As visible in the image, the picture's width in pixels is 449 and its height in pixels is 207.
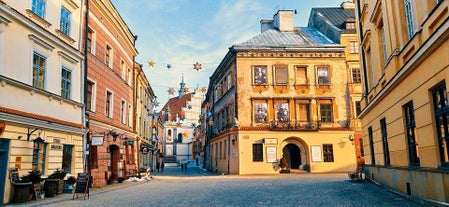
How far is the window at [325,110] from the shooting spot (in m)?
31.7

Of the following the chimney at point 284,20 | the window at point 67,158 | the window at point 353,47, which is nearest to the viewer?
the window at point 67,158

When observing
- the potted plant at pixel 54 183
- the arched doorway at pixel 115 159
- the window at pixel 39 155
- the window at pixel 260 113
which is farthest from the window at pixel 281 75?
the window at pixel 39 155

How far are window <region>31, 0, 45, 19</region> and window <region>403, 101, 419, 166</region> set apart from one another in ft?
46.5

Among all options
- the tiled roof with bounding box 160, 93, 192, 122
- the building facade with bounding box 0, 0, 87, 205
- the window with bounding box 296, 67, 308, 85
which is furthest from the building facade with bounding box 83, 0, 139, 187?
the tiled roof with bounding box 160, 93, 192, 122

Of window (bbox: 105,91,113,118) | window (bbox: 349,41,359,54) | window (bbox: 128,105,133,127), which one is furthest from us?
window (bbox: 349,41,359,54)

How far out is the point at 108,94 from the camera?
2288cm

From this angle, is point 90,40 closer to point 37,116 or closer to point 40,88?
point 40,88

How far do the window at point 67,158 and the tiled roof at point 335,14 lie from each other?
94.0ft

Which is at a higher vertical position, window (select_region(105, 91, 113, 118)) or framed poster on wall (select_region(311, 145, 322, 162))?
window (select_region(105, 91, 113, 118))

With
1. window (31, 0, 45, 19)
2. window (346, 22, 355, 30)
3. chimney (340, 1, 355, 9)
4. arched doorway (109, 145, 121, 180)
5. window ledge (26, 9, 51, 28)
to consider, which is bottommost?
arched doorway (109, 145, 121, 180)

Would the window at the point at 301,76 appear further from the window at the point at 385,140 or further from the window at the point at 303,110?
the window at the point at 385,140

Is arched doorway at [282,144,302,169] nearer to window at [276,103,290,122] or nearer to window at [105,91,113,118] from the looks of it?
window at [276,103,290,122]

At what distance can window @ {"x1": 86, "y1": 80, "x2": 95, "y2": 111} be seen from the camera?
19.2 m

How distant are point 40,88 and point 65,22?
433 centimetres
